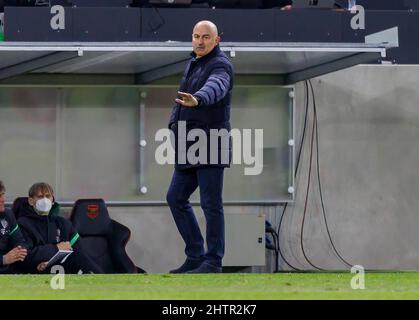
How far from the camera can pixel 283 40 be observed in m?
16.2

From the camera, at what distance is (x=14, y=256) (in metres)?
13.7

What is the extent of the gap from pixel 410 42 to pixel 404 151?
1.41m

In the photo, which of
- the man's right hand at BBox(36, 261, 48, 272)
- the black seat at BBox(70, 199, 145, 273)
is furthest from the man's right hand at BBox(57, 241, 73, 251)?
the black seat at BBox(70, 199, 145, 273)

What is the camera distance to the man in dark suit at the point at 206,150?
11.5m

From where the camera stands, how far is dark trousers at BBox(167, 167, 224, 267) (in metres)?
11.5

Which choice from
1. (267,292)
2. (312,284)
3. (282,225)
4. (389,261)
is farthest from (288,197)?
(267,292)

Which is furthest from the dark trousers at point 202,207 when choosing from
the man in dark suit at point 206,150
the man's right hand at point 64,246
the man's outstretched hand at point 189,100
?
the man's right hand at point 64,246

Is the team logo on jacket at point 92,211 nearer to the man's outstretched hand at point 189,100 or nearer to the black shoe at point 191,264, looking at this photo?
the black shoe at point 191,264

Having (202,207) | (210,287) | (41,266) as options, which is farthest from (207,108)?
(41,266)

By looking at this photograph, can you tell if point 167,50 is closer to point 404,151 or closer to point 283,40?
point 283,40

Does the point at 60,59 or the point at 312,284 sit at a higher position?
the point at 60,59

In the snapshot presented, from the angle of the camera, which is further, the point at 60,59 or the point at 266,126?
the point at 266,126

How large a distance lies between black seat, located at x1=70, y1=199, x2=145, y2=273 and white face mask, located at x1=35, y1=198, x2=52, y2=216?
1.38 meters

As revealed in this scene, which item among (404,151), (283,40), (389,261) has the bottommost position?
Answer: (389,261)
